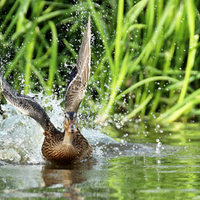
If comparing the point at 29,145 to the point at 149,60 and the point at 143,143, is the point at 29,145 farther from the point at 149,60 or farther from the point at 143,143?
the point at 149,60

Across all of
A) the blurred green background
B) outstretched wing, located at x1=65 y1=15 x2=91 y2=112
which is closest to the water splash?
the blurred green background

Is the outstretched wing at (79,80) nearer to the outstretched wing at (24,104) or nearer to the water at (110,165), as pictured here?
the outstretched wing at (24,104)

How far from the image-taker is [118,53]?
5.85 metres

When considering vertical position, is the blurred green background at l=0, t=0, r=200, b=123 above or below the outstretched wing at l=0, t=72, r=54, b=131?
above

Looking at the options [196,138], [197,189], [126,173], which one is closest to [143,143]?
[196,138]

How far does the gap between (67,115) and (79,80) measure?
28.7 inches

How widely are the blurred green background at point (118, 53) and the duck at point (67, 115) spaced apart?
112 cm

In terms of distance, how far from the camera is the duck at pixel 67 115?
4305 millimetres

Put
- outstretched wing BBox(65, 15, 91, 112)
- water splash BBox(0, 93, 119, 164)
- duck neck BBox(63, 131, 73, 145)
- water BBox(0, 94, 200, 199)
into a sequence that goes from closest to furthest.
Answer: water BBox(0, 94, 200, 199) → duck neck BBox(63, 131, 73, 145) → water splash BBox(0, 93, 119, 164) → outstretched wing BBox(65, 15, 91, 112)

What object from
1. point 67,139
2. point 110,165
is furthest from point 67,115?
point 110,165

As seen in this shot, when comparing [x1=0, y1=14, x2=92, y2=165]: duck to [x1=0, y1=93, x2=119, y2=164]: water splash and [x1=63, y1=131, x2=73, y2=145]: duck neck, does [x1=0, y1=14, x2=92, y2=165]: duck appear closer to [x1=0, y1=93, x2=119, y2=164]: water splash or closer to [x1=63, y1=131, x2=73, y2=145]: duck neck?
[x1=63, y1=131, x2=73, y2=145]: duck neck

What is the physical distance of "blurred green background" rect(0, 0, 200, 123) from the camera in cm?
593

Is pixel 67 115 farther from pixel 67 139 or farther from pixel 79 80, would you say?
pixel 79 80

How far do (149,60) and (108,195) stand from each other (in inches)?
153
